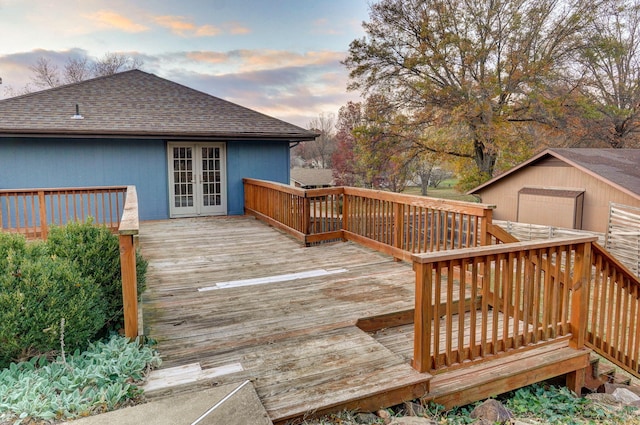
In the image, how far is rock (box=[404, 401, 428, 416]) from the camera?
253 cm

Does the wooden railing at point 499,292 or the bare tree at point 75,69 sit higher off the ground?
the bare tree at point 75,69

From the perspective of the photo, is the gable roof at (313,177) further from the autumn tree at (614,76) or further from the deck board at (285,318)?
the deck board at (285,318)

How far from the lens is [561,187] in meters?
13.8

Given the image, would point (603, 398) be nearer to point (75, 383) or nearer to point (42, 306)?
point (75, 383)

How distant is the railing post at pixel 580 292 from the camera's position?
306 centimetres

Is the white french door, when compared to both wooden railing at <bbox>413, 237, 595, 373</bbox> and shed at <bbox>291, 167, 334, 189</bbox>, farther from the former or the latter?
shed at <bbox>291, 167, 334, 189</bbox>

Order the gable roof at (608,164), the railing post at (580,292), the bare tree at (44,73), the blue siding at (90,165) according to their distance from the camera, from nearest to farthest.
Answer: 1. the railing post at (580,292)
2. the blue siding at (90,165)
3. the gable roof at (608,164)
4. the bare tree at (44,73)

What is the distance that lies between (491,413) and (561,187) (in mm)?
13338

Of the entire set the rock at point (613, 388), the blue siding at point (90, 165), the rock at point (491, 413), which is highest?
the blue siding at point (90, 165)

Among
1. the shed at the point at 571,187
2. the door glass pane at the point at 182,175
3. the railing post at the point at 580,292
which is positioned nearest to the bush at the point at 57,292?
the railing post at the point at 580,292

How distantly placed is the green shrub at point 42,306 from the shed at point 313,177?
102ft

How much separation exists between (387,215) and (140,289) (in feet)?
10.5

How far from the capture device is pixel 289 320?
3537mm

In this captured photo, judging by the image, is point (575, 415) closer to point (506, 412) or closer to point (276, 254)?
point (506, 412)
